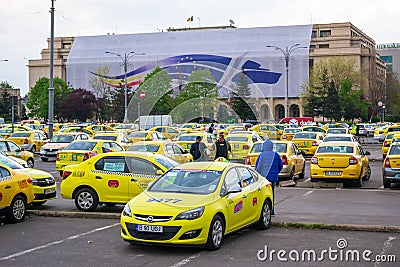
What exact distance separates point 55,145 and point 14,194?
18.9 metres

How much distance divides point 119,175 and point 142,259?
4.82 metres

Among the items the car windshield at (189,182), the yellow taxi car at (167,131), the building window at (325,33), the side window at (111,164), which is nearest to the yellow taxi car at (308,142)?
the yellow taxi car at (167,131)

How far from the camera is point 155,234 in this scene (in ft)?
32.1

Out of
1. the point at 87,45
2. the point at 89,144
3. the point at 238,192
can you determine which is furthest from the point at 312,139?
the point at 87,45

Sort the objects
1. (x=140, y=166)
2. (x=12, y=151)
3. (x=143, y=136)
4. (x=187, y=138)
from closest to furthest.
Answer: (x=140, y=166), (x=12, y=151), (x=187, y=138), (x=143, y=136)

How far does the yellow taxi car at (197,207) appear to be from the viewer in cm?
972

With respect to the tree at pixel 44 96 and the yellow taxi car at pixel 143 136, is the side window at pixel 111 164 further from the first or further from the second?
the tree at pixel 44 96

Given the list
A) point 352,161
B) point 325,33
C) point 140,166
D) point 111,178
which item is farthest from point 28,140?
point 325,33

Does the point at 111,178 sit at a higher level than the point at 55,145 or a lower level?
lower

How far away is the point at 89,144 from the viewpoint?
78.4ft

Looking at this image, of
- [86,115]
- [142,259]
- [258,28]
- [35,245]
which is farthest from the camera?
[258,28]

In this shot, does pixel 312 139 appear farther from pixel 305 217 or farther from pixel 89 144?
pixel 305 217

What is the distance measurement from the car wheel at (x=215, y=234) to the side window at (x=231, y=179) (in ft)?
2.49

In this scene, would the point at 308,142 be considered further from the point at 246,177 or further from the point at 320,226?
the point at 246,177
